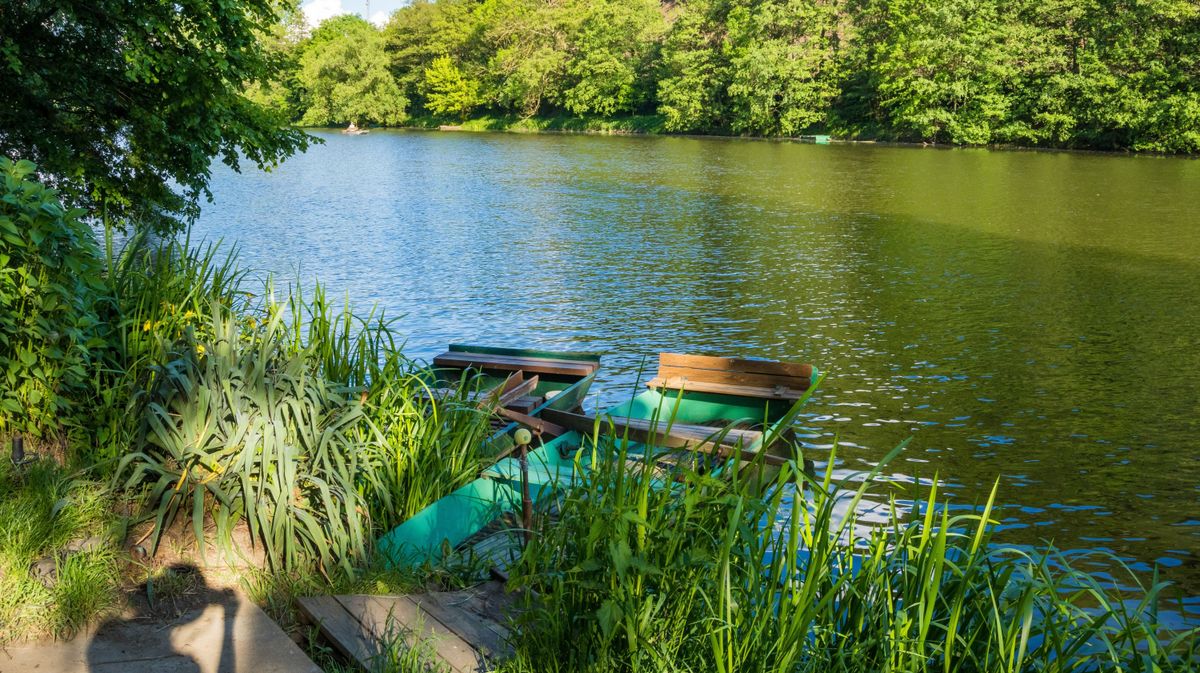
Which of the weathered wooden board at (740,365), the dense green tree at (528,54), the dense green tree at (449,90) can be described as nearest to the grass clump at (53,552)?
the weathered wooden board at (740,365)

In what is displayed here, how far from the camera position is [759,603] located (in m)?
2.78

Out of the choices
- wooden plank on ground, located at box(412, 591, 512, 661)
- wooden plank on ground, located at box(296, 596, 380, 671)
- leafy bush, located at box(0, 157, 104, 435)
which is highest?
leafy bush, located at box(0, 157, 104, 435)

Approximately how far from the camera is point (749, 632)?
2.65 meters

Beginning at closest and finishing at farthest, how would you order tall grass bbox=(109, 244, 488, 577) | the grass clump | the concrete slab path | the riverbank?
the concrete slab path < the grass clump < tall grass bbox=(109, 244, 488, 577) < the riverbank

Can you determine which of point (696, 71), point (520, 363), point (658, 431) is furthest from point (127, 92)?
point (696, 71)

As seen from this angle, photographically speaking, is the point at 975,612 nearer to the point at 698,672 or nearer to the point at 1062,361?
the point at 698,672

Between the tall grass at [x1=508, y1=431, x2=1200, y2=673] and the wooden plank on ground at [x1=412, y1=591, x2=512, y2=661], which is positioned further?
the wooden plank on ground at [x1=412, y1=591, x2=512, y2=661]

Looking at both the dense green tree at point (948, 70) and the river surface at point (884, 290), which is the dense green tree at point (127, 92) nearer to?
→ the river surface at point (884, 290)

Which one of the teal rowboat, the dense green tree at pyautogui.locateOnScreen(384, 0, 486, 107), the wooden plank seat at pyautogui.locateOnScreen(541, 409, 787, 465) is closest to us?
the teal rowboat

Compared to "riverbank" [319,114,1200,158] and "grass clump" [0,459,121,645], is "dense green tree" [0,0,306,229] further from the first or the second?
"riverbank" [319,114,1200,158]

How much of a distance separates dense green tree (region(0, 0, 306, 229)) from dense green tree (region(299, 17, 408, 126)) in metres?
60.3

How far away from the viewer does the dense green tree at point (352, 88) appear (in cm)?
6631

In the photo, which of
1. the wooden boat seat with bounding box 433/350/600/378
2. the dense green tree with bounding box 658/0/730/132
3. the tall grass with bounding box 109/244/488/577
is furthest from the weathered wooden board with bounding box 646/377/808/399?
the dense green tree with bounding box 658/0/730/132

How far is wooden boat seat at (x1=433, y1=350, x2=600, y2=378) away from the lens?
747 centimetres
